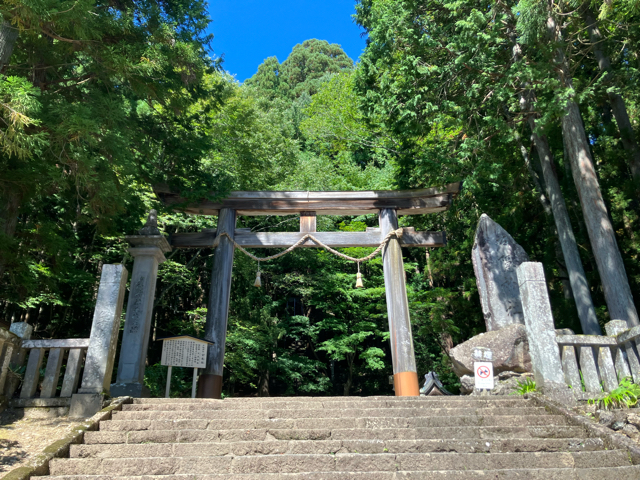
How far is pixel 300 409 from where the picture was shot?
4.61 meters

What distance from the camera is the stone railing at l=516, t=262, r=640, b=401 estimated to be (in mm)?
5004

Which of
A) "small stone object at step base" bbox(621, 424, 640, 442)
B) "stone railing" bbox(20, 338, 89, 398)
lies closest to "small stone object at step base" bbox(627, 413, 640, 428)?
"small stone object at step base" bbox(621, 424, 640, 442)

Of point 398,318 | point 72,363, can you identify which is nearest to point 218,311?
Answer: point 72,363

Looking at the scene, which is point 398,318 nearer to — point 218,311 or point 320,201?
point 320,201

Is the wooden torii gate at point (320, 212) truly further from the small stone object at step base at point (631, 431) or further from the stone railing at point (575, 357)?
the small stone object at step base at point (631, 431)

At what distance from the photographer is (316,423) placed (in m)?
4.30

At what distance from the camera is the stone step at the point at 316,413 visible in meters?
4.52

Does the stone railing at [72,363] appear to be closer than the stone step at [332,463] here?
No

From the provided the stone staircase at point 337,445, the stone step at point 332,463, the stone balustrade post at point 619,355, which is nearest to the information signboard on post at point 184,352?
the stone staircase at point 337,445

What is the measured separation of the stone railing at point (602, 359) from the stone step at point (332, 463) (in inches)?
64.0

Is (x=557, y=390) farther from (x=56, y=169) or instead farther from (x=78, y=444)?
(x=56, y=169)

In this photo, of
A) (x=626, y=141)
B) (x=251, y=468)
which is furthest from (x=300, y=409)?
(x=626, y=141)

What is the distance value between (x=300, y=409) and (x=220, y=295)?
404cm

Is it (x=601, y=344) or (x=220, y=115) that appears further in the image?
(x=220, y=115)
